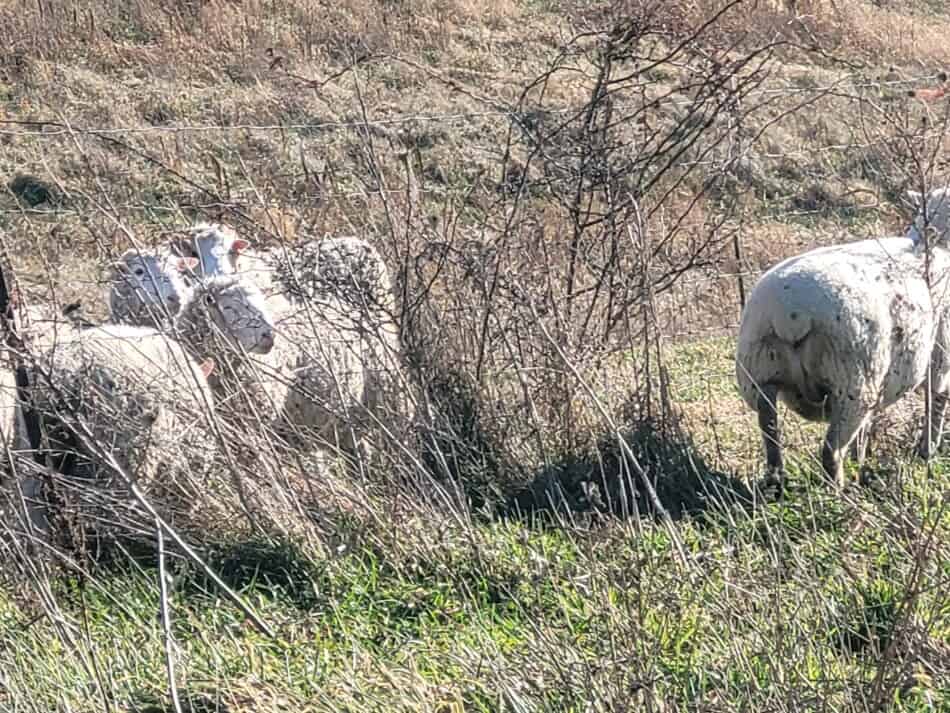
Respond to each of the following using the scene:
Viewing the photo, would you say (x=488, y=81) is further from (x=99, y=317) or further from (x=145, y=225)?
(x=99, y=317)

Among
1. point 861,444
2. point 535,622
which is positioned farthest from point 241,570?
point 861,444

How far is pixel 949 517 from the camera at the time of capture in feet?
16.6

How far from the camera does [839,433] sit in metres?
6.52

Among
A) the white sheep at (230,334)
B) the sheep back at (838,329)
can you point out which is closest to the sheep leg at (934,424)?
the sheep back at (838,329)

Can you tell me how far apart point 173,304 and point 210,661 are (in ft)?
15.8

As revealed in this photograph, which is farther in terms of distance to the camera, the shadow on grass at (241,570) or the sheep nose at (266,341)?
the sheep nose at (266,341)

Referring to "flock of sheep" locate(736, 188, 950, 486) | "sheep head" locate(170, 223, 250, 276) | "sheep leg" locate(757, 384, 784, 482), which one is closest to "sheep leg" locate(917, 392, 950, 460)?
"flock of sheep" locate(736, 188, 950, 486)

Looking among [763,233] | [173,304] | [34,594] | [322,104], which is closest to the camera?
[34,594]

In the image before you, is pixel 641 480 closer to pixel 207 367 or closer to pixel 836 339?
pixel 836 339

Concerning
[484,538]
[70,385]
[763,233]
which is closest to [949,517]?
[484,538]

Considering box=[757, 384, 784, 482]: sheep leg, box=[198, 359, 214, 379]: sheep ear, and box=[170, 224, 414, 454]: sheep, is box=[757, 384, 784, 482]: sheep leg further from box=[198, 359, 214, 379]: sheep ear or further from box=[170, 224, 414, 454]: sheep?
box=[198, 359, 214, 379]: sheep ear

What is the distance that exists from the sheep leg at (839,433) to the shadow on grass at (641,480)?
46 cm

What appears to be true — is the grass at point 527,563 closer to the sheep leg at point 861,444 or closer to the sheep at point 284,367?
the sheep leg at point 861,444

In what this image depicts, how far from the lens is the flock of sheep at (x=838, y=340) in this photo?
636 cm
